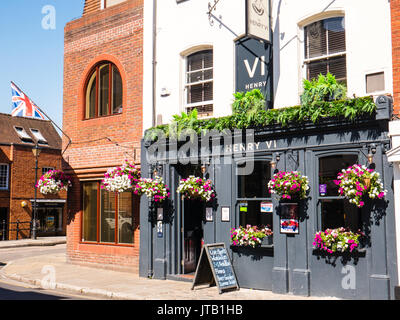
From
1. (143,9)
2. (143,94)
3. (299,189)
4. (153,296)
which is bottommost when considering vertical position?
(153,296)

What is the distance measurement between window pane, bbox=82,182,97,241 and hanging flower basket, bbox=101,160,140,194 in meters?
1.86

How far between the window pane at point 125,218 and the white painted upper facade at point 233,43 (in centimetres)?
240

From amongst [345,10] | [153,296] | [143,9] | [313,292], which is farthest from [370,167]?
[143,9]

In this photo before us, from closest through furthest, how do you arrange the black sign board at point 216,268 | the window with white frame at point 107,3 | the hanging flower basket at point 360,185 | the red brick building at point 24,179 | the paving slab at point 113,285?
1. the hanging flower basket at point 360,185
2. the paving slab at point 113,285
3. the black sign board at point 216,268
4. the window with white frame at point 107,3
5. the red brick building at point 24,179

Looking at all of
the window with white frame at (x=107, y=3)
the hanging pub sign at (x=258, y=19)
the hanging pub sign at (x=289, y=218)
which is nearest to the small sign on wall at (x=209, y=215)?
the hanging pub sign at (x=289, y=218)

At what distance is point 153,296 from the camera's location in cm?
1014

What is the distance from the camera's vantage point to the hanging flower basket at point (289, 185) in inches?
391

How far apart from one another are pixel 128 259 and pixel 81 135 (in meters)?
4.50

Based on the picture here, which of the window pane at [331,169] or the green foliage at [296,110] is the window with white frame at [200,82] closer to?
the green foliage at [296,110]

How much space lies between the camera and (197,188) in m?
11.5

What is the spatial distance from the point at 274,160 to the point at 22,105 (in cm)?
849

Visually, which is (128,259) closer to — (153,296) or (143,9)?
(153,296)

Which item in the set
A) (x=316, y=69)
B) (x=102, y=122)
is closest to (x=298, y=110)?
(x=316, y=69)

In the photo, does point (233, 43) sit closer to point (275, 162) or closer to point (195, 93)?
point (195, 93)
